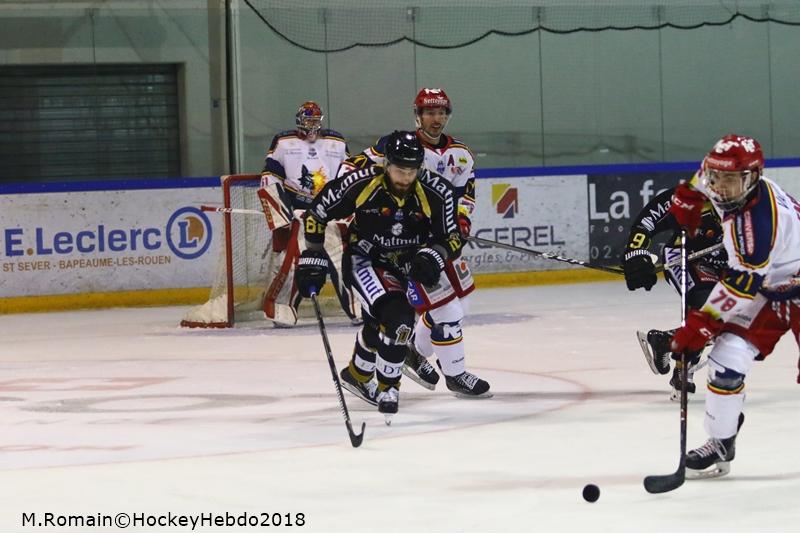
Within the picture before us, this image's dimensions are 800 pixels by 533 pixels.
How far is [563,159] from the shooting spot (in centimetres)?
1203

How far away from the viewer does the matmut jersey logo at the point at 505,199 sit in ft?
35.5

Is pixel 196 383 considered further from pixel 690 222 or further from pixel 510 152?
pixel 510 152

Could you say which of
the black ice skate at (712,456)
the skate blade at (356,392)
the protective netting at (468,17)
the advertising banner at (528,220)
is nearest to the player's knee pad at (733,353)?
the black ice skate at (712,456)

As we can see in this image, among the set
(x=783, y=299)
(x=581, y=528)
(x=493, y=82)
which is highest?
(x=493, y=82)

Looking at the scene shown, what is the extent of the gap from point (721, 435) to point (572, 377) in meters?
2.30

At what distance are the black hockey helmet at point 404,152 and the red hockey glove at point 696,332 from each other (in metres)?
1.48

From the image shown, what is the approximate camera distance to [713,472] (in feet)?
13.7

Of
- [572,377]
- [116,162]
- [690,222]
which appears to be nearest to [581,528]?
[690,222]

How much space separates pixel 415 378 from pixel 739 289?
93.4 inches

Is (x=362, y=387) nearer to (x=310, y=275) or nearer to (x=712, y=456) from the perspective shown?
(x=310, y=275)

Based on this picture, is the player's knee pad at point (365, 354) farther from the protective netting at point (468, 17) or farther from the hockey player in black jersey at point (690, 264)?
the protective netting at point (468, 17)

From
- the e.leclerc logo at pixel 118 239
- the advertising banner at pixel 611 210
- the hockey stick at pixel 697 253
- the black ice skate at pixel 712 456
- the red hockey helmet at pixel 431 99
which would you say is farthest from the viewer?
the advertising banner at pixel 611 210

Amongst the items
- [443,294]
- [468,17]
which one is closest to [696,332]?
[443,294]

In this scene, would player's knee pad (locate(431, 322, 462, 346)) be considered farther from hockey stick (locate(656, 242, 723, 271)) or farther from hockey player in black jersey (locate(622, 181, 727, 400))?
hockey stick (locate(656, 242, 723, 271))
